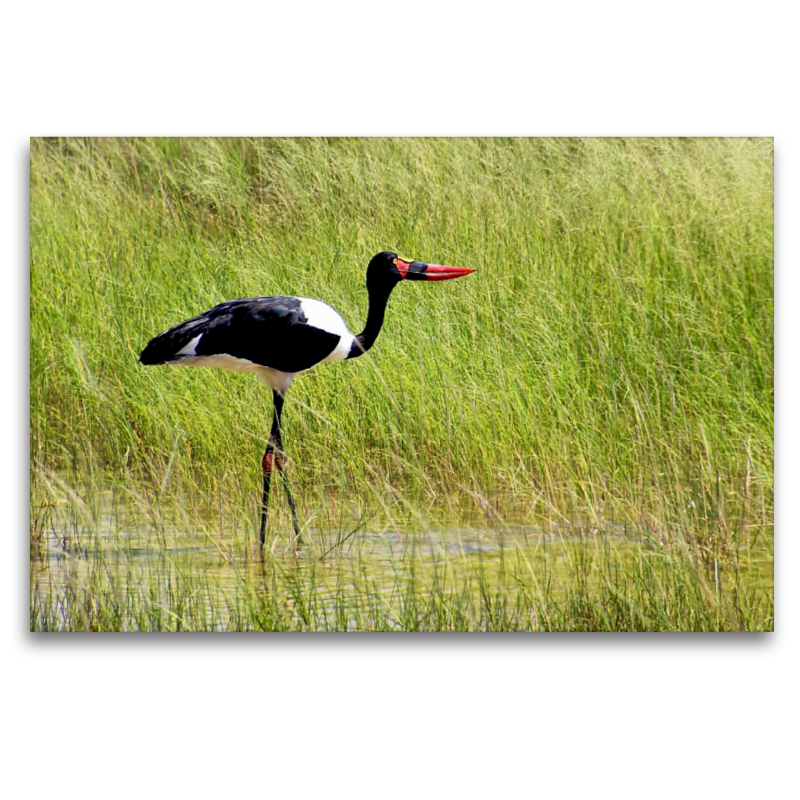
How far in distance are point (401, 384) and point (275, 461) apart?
484 millimetres

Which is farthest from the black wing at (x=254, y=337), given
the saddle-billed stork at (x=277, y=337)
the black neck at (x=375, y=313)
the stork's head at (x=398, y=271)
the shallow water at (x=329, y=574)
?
the shallow water at (x=329, y=574)

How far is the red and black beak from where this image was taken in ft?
14.2

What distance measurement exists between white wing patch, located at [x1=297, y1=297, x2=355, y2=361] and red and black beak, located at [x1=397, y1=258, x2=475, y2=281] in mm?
262

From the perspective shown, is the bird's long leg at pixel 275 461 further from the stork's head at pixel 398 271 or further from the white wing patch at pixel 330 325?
the stork's head at pixel 398 271

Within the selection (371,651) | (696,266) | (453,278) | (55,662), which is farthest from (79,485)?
(696,266)

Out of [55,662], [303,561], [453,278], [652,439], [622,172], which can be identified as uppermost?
[622,172]

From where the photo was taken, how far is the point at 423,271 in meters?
4.34

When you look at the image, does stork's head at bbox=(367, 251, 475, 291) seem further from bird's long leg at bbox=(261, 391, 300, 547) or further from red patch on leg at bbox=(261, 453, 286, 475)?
red patch on leg at bbox=(261, 453, 286, 475)

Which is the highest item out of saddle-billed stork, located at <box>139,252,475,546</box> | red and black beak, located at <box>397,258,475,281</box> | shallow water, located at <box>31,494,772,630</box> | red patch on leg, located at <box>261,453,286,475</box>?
red and black beak, located at <box>397,258,475,281</box>

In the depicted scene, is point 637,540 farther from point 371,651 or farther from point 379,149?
point 379,149

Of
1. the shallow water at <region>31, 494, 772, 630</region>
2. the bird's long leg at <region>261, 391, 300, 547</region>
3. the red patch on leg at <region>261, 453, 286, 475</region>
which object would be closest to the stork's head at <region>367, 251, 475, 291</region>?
the bird's long leg at <region>261, 391, 300, 547</region>

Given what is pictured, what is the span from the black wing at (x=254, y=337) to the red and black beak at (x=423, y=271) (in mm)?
308
